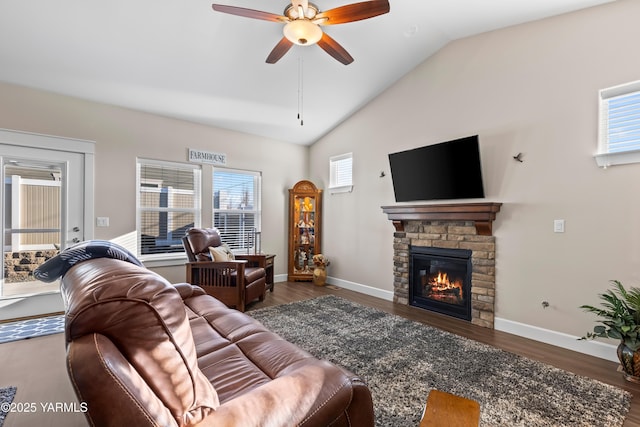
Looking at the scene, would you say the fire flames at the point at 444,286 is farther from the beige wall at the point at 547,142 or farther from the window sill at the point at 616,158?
the window sill at the point at 616,158

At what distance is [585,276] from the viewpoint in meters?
2.74

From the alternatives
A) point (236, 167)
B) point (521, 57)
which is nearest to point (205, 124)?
point (236, 167)

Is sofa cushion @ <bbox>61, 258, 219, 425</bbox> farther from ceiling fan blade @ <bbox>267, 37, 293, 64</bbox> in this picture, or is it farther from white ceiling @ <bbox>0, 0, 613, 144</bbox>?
white ceiling @ <bbox>0, 0, 613, 144</bbox>

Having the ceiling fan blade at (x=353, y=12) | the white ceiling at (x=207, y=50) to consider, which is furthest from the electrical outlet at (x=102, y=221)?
the ceiling fan blade at (x=353, y=12)

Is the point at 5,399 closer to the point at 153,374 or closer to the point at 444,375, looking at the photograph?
the point at 153,374

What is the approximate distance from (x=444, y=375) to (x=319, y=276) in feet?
9.95

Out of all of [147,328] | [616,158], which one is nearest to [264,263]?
[147,328]

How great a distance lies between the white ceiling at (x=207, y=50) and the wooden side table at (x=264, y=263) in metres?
2.15

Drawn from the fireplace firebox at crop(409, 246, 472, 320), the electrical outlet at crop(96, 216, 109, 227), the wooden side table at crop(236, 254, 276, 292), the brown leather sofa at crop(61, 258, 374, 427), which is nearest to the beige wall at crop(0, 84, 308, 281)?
the electrical outlet at crop(96, 216, 109, 227)

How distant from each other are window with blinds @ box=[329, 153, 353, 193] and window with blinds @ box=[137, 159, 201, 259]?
2239mm

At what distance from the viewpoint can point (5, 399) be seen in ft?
6.43

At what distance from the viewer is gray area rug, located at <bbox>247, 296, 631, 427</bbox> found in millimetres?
1831

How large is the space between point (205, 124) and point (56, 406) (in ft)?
12.4

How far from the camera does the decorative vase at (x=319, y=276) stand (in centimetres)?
513
